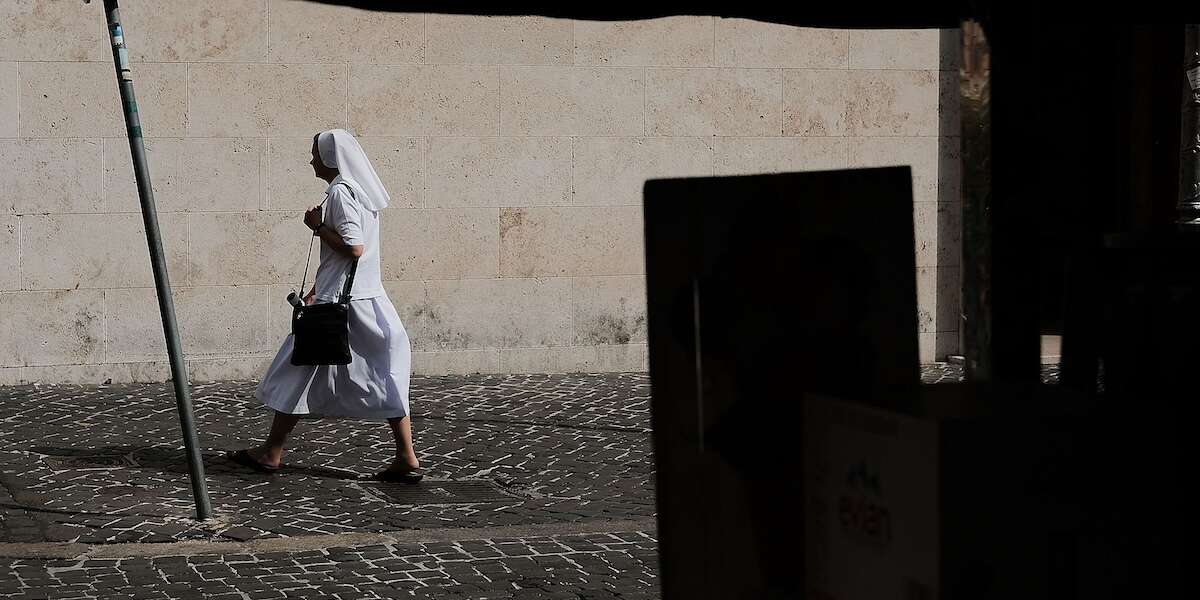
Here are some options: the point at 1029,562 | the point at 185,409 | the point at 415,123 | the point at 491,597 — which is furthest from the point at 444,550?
the point at 415,123

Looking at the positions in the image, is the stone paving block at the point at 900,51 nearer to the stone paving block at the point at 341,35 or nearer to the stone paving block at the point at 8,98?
the stone paving block at the point at 341,35

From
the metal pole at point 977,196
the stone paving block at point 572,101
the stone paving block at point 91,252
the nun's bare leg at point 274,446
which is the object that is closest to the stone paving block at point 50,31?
the stone paving block at point 91,252

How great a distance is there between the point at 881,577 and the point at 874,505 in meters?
0.10

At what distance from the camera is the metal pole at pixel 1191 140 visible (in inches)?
287

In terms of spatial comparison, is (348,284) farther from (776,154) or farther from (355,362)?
(776,154)

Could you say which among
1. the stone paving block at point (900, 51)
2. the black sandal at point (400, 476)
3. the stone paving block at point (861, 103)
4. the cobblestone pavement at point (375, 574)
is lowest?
the cobblestone pavement at point (375, 574)

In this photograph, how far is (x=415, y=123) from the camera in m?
11.7

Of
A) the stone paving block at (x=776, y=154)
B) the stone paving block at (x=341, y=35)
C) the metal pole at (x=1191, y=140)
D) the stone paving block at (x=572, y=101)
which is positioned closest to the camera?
the metal pole at (x=1191, y=140)

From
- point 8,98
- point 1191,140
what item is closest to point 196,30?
point 8,98

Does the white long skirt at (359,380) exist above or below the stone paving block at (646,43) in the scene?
below

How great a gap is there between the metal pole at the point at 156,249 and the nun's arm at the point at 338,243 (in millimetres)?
1161

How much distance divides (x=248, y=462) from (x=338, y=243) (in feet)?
4.15

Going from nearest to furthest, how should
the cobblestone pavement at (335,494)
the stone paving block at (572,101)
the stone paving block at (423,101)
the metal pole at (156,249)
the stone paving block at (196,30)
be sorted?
the cobblestone pavement at (335,494) < the metal pole at (156,249) < the stone paving block at (196,30) < the stone paving block at (423,101) < the stone paving block at (572,101)

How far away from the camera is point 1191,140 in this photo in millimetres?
7504
